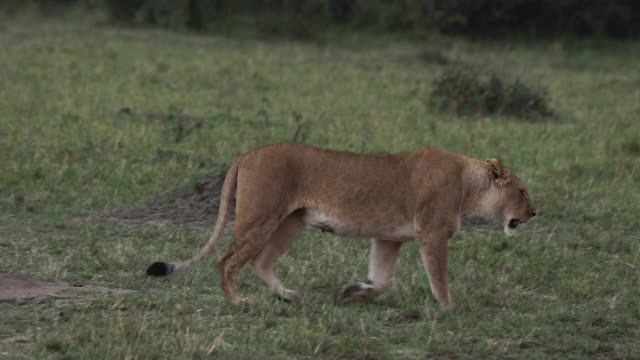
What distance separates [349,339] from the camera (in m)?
5.56

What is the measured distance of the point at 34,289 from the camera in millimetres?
6441

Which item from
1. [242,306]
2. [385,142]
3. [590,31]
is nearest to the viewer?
[242,306]

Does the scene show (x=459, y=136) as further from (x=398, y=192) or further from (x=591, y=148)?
(x=398, y=192)

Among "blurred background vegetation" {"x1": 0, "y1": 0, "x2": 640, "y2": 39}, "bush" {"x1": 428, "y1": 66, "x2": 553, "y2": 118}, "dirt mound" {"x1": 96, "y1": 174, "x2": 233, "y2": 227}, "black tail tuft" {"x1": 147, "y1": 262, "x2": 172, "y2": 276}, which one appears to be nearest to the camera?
"black tail tuft" {"x1": 147, "y1": 262, "x2": 172, "y2": 276}

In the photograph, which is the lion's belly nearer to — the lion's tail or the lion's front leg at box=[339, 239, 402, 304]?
the lion's front leg at box=[339, 239, 402, 304]

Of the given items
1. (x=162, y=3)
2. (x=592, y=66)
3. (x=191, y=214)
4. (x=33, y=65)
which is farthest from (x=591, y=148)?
(x=162, y=3)

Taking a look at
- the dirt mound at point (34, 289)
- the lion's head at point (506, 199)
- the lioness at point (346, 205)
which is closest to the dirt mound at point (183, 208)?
the dirt mound at point (34, 289)

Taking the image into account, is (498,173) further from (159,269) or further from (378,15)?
(378,15)

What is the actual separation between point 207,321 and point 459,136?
22.9 ft

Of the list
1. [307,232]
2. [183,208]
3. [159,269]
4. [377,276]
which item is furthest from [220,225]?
[183,208]

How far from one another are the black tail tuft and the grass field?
13cm

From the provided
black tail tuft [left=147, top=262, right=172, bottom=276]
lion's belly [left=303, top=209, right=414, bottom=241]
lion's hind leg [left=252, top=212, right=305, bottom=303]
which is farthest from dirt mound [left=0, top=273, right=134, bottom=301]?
lion's belly [left=303, top=209, right=414, bottom=241]

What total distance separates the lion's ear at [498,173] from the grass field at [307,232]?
0.59 metres

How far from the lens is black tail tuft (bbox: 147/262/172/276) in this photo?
6.22 meters
